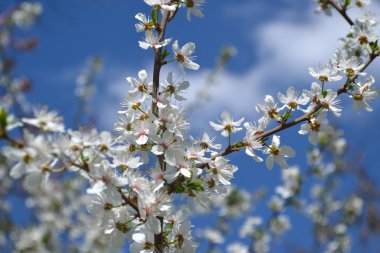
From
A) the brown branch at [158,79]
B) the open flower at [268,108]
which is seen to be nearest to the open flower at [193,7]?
the brown branch at [158,79]

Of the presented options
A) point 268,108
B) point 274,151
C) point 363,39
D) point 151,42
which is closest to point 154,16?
point 151,42

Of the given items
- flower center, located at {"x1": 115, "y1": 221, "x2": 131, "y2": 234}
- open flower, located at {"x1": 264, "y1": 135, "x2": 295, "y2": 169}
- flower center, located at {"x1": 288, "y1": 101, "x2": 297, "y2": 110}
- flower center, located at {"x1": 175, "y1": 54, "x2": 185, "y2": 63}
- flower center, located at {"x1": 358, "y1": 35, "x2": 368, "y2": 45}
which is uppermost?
flower center, located at {"x1": 175, "y1": 54, "x2": 185, "y2": 63}

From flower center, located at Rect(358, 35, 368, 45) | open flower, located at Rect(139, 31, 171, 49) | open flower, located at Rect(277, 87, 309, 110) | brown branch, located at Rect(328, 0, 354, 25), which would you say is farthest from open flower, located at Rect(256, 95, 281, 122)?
brown branch, located at Rect(328, 0, 354, 25)

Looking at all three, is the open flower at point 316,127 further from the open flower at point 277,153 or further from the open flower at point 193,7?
the open flower at point 193,7

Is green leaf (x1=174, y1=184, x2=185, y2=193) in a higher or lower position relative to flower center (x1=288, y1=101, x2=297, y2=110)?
lower

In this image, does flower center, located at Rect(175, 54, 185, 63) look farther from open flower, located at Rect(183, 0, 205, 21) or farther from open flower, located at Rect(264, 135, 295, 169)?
open flower, located at Rect(264, 135, 295, 169)

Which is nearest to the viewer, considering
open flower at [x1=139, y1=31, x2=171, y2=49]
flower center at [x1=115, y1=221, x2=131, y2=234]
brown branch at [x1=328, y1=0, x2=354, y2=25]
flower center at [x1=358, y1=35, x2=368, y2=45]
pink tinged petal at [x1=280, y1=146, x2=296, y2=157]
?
flower center at [x1=115, y1=221, x2=131, y2=234]

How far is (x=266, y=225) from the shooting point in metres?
4.47

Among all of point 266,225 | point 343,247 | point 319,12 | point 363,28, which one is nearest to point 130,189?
point 363,28

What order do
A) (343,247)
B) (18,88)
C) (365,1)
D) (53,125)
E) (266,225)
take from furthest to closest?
(18,88) < (343,247) < (266,225) < (365,1) < (53,125)

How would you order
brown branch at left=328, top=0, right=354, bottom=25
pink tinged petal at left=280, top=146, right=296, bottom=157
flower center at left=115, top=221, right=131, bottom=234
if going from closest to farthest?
1. flower center at left=115, top=221, right=131, bottom=234
2. pink tinged petal at left=280, top=146, right=296, bottom=157
3. brown branch at left=328, top=0, right=354, bottom=25

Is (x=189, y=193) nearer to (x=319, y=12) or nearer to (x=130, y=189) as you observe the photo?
(x=130, y=189)

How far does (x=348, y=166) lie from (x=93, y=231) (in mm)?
4342

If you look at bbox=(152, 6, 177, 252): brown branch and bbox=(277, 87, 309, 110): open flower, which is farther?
bbox=(277, 87, 309, 110): open flower
